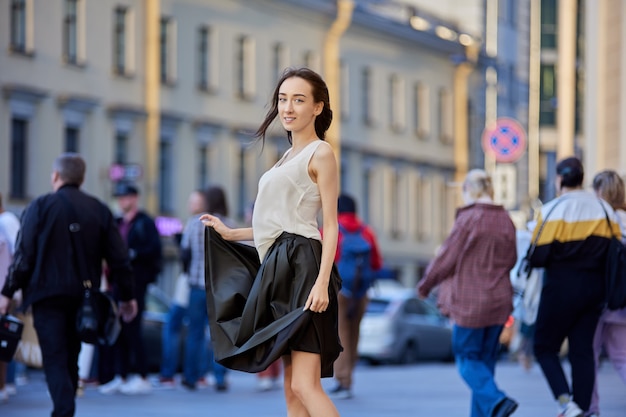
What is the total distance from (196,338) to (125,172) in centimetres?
2350

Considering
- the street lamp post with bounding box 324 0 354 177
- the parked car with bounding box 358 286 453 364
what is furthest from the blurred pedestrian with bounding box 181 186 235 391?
the street lamp post with bounding box 324 0 354 177

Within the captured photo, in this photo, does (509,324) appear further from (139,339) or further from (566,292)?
(139,339)

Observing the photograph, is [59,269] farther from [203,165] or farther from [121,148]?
[203,165]

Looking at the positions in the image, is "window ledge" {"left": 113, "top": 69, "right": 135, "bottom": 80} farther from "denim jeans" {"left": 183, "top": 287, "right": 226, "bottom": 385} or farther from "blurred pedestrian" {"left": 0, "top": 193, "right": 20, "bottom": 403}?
"blurred pedestrian" {"left": 0, "top": 193, "right": 20, "bottom": 403}

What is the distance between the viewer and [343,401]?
53.4 feet

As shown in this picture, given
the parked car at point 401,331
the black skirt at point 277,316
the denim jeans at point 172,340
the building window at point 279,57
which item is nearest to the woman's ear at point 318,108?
the black skirt at point 277,316

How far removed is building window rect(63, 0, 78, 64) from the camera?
4150 centimetres

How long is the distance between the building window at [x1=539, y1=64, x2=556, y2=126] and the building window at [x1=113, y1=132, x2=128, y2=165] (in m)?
30.1

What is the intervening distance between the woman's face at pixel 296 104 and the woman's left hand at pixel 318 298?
78cm

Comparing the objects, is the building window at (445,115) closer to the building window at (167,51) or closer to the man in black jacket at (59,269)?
the building window at (167,51)

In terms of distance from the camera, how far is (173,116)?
45.9 m

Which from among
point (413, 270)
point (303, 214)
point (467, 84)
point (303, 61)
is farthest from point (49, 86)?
point (303, 214)

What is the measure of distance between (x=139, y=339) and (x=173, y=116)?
29160mm

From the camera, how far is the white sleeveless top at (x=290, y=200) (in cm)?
830
